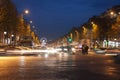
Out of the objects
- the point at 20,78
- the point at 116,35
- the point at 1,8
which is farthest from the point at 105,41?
the point at 20,78

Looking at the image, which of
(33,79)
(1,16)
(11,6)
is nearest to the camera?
(33,79)

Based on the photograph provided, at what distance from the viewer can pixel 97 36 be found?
148250 mm

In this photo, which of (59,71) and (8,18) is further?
(8,18)

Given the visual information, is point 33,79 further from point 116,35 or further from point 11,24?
point 116,35

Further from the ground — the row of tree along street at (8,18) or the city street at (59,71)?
the row of tree along street at (8,18)

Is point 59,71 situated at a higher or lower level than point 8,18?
lower

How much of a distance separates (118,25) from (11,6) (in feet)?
93.3

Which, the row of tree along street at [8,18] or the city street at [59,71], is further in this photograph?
the row of tree along street at [8,18]

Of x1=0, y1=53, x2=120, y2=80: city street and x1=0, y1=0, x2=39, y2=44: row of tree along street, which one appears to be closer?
x1=0, y1=53, x2=120, y2=80: city street

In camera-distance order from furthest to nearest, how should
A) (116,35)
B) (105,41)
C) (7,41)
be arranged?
(105,41) → (7,41) → (116,35)

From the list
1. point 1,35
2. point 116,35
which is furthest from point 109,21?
point 1,35

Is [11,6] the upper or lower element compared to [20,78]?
upper

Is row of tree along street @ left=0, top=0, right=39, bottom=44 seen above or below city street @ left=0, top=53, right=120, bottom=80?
above

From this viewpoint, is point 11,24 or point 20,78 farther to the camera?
point 11,24
